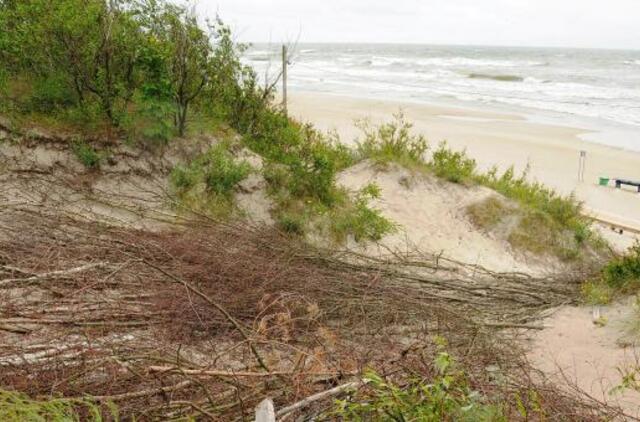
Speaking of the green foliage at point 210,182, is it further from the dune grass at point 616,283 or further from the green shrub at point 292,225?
the dune grass at point 616,283

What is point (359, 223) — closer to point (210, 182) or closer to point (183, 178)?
point (210, 182)

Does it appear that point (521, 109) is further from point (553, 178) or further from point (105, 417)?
point (105, 417)

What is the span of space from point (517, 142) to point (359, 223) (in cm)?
1414

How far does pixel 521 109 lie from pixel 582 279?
23224 millimetres

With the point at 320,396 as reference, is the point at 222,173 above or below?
above

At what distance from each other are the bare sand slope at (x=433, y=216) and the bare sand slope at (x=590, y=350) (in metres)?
2.00

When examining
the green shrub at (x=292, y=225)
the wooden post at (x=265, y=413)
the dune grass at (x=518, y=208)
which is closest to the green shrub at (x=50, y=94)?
the green shrub at (x=292, y=225)

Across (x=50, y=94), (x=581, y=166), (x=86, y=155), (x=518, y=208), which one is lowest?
(x=581, y=166)

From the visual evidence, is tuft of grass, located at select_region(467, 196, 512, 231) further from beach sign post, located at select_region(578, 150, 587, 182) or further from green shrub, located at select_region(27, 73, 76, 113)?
beach sign post, located at select_region(578, 150, 587, 182)

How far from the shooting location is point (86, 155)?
7.32 m

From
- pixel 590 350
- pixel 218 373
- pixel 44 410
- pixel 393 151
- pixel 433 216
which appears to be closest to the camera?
pixel 44 410

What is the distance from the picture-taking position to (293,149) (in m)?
8.66

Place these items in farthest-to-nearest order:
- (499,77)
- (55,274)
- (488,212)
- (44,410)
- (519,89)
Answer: (499,77), (519,89), (488,212), (55,274), (44,410)

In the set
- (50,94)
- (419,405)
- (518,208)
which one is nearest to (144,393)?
(419,405)
